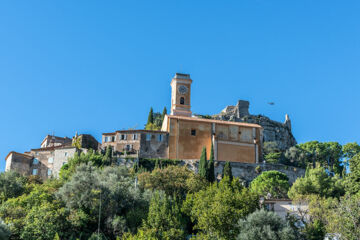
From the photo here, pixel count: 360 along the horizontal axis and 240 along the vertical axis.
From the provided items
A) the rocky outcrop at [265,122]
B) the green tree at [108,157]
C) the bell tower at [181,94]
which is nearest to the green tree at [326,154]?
the rocky outcrop at [265,122]

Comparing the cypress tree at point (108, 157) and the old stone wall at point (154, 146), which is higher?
the old stone wall at point (154, 146)

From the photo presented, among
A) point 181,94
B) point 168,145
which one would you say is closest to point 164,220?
point 168,145

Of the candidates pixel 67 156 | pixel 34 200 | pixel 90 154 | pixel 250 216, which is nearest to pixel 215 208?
pixel 250 216

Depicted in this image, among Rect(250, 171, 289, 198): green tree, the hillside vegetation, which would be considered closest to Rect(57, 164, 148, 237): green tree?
the hillside vegetation

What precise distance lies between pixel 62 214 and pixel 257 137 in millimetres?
36358

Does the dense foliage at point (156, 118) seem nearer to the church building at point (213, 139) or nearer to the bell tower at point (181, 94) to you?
the bell tower at point (181, 94)

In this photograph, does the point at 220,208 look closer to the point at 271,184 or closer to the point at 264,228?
the point at 264,228

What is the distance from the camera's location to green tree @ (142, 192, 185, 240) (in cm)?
3969

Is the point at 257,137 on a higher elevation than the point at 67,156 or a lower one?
higher

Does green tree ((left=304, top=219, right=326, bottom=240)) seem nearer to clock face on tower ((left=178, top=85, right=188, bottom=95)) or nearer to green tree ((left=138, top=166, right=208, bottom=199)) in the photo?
green tree ((left=138, top=166, right=208, bottom=199))

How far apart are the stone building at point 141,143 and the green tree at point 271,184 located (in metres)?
13.8

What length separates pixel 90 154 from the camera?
6038 centimetres

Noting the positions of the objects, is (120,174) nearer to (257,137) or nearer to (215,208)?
(215,208)

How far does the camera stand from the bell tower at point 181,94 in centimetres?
7625
